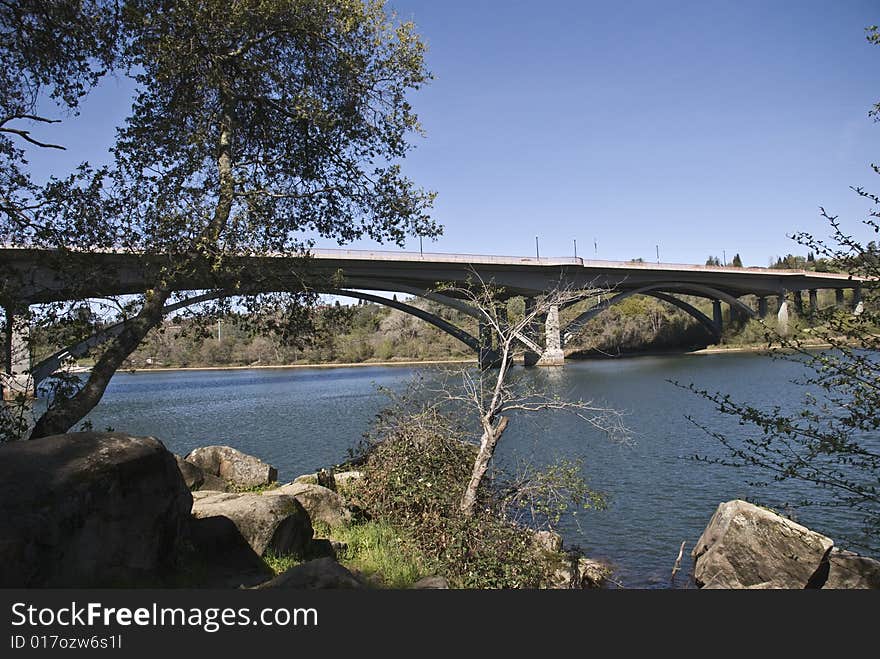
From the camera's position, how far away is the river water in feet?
36.7

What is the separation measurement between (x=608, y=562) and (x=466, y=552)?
330 cm

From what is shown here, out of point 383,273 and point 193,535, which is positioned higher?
point 383,273

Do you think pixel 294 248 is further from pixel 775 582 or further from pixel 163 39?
pixel 775 582

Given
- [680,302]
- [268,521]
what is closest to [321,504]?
[268,521]

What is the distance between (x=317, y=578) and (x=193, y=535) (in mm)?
2560

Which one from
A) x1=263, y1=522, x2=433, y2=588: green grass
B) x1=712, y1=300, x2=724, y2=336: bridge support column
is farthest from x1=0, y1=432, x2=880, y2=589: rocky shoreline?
x1=712, y1=300, x2=724, y2=336: bridge support column

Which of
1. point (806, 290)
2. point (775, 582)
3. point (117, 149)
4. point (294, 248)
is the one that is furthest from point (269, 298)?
point (806, 290)

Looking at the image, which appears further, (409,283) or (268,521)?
(409,283)

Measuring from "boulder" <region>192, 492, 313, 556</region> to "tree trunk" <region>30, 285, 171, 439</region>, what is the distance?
184cm

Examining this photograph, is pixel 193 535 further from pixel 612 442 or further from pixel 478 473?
pixel 612 442

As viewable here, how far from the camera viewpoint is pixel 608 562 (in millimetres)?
10180

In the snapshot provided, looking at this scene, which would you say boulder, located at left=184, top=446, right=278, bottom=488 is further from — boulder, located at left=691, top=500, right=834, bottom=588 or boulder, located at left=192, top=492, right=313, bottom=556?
boulder, located at left=691, top=500, right=834, bottom=588

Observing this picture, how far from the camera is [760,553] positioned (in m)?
8.52

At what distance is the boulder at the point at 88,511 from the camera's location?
4414 mm
